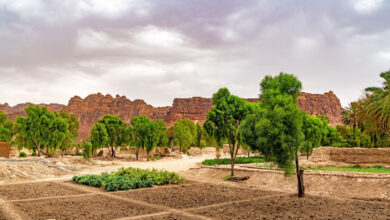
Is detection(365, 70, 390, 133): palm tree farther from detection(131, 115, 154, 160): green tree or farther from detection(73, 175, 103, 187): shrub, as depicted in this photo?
detection(131, 115, 154, 160): green tree

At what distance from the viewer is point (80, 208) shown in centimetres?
1173

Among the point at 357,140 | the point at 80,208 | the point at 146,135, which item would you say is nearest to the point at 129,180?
the point at 80,208

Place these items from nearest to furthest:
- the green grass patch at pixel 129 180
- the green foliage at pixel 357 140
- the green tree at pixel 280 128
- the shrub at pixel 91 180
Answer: the green tree at pixel 280 128, the green grass patch at pixel 129 180, the shrub at pixel 91 180, the green foliage at pixel 357 140

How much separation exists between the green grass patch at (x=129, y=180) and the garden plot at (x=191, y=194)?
3.15ft

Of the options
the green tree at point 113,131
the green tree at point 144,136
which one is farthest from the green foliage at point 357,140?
the green tree at point 113,131

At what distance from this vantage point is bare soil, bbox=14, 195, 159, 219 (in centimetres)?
1054

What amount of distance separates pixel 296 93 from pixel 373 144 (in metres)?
38.4

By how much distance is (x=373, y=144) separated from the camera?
4494 cm

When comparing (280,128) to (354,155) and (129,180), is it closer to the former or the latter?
(129,180)

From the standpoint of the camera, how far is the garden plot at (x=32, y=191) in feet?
47.2

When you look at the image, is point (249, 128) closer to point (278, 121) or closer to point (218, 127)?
point (278, 121)

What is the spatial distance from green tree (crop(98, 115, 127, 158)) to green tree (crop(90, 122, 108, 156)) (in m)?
2.91

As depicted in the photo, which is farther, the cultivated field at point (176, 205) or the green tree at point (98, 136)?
the green tree at point (98, 136)

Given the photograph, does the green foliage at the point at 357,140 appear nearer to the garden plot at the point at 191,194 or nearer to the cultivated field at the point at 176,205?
the garden plot at the point at 191,194
